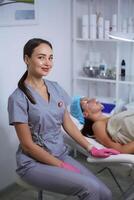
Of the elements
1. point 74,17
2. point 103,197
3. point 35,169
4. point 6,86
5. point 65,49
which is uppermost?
point 74,17

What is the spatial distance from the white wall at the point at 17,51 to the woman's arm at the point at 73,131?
2.04ft

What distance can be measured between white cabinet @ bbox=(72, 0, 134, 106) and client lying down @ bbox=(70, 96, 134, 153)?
628mm

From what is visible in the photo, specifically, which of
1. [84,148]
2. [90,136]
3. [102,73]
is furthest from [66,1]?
[84,148]

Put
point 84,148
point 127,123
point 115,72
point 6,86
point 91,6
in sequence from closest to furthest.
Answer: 1. point 84,148
2. point 127,123
3. point 6,86
4. point 115,72
5. point 91,6

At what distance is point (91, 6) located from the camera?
117 inches

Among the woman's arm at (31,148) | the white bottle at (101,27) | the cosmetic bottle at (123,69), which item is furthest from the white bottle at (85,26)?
the woman's arm at (31,148)

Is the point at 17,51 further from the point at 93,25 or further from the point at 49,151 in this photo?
the point at 49,151

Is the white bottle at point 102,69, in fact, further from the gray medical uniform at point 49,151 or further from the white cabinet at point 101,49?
the gray medical uniform at point 49,151

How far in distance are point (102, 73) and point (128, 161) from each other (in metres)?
1.36

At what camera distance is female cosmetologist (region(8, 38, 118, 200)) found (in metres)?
1.54

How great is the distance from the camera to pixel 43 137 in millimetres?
1659

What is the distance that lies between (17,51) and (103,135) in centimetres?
90

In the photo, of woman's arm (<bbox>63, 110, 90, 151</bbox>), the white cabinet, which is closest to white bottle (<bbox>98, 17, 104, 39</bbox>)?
the white cabinet

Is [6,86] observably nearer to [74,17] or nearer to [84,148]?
[84,148]
